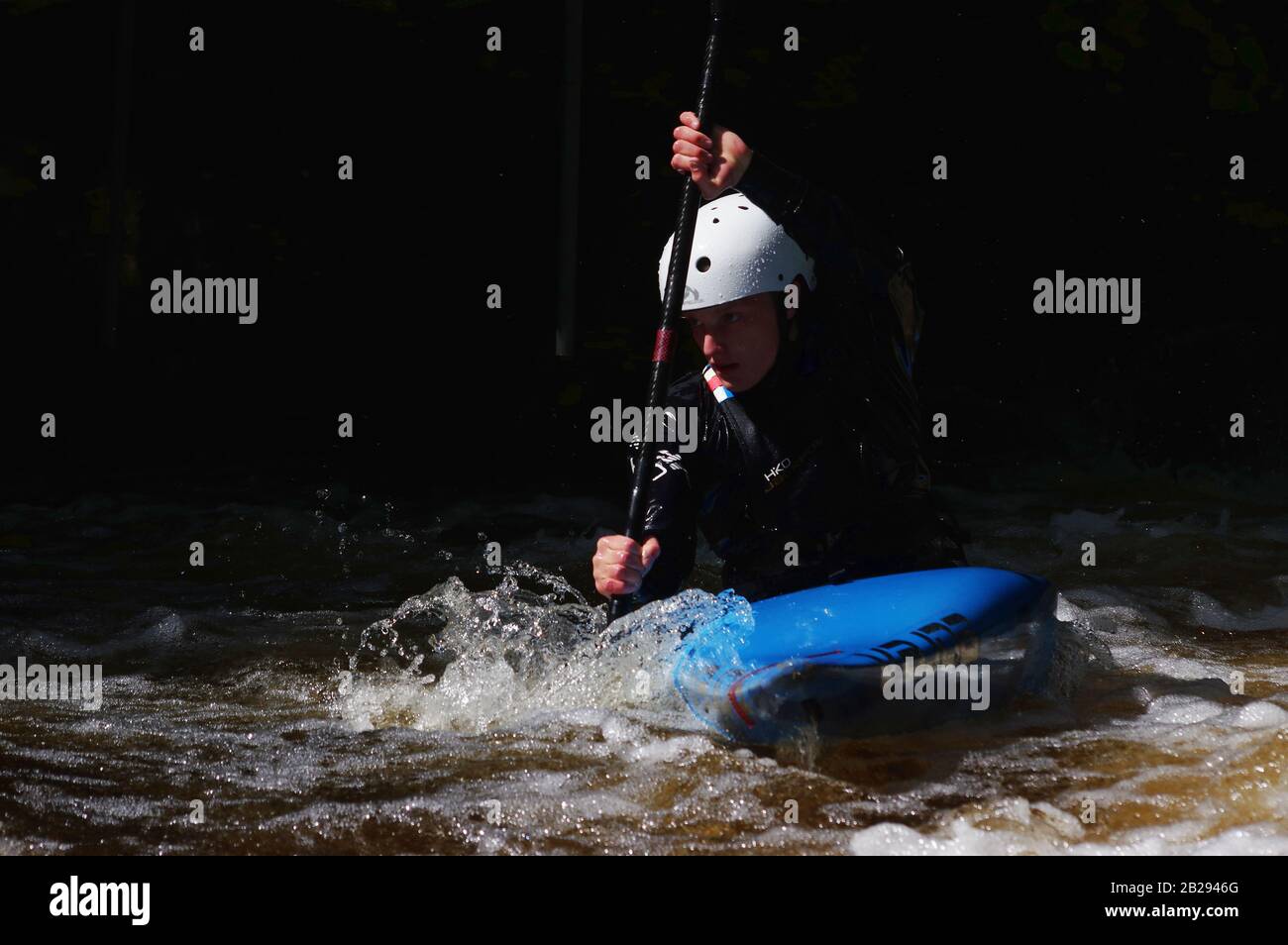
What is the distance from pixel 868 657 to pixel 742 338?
1.01 m

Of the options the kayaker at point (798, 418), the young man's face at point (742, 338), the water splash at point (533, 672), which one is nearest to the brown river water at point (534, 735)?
the water splash at point (533, 672)

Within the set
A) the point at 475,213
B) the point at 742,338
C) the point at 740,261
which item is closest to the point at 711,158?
the point at 740,261

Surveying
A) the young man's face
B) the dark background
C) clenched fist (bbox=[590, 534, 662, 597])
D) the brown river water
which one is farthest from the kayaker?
the dark background

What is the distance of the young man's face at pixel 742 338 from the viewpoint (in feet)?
12.8

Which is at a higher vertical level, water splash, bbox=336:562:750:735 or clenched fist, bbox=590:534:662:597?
clenched fist, bbox=590:534:662:597

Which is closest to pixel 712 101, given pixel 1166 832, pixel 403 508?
pixel 1166 832

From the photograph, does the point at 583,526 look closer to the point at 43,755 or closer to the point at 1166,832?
the point at 43,755

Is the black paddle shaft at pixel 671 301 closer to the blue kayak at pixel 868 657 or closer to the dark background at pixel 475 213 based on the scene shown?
the blue kayak at pixel 868 657

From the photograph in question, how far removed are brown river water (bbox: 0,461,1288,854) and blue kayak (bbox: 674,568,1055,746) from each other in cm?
8

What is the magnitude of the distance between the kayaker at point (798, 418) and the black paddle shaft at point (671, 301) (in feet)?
0.27

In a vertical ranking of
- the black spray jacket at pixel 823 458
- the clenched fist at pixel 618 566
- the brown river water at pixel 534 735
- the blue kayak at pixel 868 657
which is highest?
the black spray jacket at pixel 823 458

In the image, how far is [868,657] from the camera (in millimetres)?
3414

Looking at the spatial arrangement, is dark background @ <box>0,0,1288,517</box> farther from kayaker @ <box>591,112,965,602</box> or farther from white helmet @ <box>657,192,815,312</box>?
white helmet @ <box>657,192,815,312</box>

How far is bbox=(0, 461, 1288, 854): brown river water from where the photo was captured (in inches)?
117
